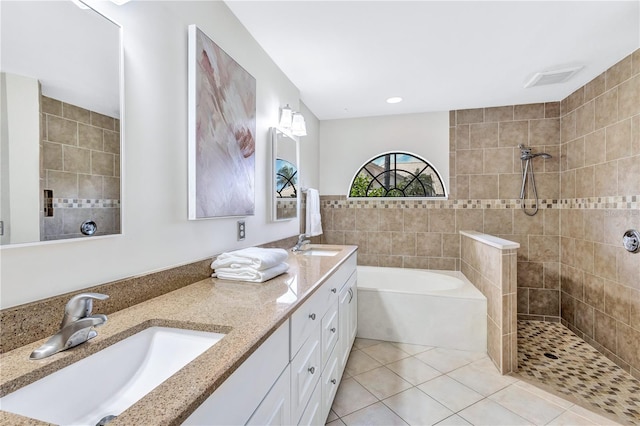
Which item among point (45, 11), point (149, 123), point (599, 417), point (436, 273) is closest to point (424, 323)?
point (436, 273)

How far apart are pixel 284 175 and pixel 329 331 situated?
1367 millimetres

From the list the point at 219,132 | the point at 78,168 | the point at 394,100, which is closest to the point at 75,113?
the point at 78,168

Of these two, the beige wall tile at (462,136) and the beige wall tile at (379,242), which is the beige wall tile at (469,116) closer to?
the beige wall tile at (462,136)

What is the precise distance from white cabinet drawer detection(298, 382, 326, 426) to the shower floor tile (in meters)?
1.64

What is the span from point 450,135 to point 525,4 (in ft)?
6.17

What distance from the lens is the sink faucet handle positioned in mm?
757

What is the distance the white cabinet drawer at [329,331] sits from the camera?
1.53m

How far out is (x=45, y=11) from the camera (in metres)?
0.83

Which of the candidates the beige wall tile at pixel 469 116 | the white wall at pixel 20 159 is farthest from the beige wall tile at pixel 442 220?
the white wall at pixel 20 159

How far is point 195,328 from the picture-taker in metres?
0.90

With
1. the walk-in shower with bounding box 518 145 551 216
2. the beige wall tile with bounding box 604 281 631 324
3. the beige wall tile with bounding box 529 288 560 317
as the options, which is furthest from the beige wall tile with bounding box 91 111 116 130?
the beige wall tile with bounding box 529 288 560 317

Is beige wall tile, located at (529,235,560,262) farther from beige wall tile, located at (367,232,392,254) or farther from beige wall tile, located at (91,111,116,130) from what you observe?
beige wall tile, located at (91,111,116,130)

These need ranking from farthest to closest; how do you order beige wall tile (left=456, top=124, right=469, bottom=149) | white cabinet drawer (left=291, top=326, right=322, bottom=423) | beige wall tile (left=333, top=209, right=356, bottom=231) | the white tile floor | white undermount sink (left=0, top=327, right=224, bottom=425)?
beige wall tile (left=333, top=209, right=356, bottom=231) → beige wall tile (left=456, top=124, right=469, bottom=149) → the white tile floor → white cabinet drawer (left=291, top=326, right=322, bottom=423) → white undermount sink (left=0, top=327, right=224, bottom=425)

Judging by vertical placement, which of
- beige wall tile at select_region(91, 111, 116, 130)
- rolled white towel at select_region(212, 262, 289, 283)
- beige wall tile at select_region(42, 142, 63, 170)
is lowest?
rolled white towel at select_region(212, 262, 289, 283)
